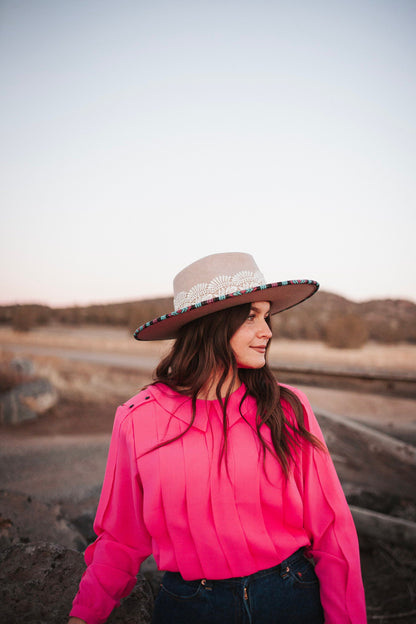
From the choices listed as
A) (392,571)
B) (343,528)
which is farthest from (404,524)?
(343,528)

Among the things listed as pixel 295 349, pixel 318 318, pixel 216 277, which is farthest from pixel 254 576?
pixel 318 318

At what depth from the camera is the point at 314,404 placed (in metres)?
7.75

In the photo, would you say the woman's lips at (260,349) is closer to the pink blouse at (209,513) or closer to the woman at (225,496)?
the woman at (225,496)

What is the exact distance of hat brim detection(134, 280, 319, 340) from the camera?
131cm

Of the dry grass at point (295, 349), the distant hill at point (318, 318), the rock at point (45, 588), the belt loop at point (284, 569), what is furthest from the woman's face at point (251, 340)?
the distant hill at point (318, 318)

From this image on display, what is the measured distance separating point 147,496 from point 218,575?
14.3 inches

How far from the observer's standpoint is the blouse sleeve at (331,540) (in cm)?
117

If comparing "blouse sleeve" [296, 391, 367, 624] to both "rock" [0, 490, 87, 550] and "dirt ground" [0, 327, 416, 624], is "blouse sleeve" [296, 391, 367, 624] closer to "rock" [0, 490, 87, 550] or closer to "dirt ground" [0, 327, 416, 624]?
"dirt ground" [0, 327, 416, 624]

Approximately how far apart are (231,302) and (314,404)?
23.3 feet

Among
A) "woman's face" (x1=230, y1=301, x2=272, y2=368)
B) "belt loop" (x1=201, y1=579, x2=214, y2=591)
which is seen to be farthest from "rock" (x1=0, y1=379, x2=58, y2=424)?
"woman's face" (x1=230, y1=301, x2=272, y2=368)

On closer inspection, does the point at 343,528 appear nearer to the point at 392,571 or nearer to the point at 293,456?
the point at 293,456

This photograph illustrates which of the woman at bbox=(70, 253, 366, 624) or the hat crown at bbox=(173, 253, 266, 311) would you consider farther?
the hat crown at bbox=(173, 253, 266, 311)

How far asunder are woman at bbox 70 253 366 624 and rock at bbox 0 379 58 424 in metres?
6.49

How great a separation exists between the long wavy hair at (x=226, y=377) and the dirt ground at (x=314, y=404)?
0.60m
